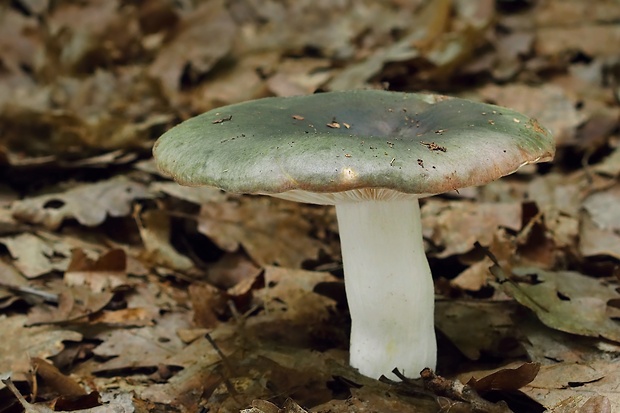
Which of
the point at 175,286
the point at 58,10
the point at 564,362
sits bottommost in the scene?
the point at 175,286

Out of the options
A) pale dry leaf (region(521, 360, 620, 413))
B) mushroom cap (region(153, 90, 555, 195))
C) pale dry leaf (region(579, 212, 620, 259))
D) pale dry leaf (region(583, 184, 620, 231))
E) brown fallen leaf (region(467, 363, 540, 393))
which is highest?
mushroom cap (region(153, 90, 555, 195))

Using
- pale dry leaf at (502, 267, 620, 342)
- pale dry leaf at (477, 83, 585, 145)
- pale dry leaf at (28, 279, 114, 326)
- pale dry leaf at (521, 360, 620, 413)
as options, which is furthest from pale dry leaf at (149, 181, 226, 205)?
pale dry leaf at (477, 83, 585, 145)

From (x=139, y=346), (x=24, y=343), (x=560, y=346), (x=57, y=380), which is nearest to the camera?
(x=57, y=380)

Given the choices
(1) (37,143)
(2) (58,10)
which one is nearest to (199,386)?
(1) (37,143)

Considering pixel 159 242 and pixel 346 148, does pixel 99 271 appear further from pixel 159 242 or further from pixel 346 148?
pixel 346 148

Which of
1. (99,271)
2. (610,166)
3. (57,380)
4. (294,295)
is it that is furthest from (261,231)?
(610,166)

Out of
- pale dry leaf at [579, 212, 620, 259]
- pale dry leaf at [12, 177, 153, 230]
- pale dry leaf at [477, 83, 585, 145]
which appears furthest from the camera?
pale dry leaf at [477, 83, 585, 145]

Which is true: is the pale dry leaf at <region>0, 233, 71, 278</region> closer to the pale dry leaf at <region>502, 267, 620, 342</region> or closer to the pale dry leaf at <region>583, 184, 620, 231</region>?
the pale dry leaf at <region>502, 267, 620, 342</region>

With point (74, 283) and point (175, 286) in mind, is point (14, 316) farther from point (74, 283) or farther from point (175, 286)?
point (175, 286)
